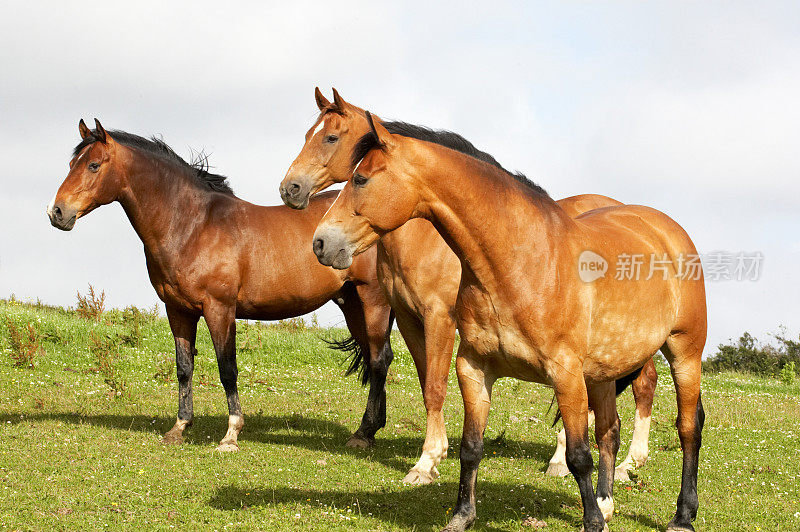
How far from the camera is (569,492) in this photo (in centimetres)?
761

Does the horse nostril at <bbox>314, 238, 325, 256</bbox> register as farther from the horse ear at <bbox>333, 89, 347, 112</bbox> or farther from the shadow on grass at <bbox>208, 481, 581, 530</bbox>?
the horse ear at <bbox>333, 89, 347, 112</bbox>

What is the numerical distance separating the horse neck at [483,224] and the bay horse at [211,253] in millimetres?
4650

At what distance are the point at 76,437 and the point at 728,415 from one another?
10137 mm

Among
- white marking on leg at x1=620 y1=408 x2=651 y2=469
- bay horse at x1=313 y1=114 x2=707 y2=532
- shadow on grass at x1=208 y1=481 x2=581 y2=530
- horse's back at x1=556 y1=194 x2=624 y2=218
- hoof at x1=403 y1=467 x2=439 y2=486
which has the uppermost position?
horse's back at x1=556 y1=194 x2=624 y2=218

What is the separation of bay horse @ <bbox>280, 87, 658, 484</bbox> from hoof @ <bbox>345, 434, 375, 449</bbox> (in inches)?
69.4

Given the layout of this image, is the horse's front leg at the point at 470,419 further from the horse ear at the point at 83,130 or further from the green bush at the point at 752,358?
the green bush at the point at 752,358

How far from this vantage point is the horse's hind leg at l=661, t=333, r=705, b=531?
636 centimetres

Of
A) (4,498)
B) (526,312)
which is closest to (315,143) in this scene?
(526,312)

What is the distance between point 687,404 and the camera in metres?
6.47

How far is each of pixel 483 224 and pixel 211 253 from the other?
494 cm

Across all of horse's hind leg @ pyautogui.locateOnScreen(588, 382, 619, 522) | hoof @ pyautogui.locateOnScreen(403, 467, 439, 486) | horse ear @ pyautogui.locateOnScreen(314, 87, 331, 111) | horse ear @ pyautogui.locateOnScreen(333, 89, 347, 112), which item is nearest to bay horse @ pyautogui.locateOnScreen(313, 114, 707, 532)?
horse's hind leg @ pyautogui.locateOnScreen(588, 382, 619, 522)

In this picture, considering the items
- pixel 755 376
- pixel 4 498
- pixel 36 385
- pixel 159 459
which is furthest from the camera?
pixel 755 376

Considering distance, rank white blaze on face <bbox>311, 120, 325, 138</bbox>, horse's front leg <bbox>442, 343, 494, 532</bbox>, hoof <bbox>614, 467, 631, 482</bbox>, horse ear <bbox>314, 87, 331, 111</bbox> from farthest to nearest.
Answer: hoof <bbox>614, 467, 631, 482</bbox> → horse ear <bbox>314, 87, 331, 111</bbox> → white blaze on face <bbox>311, 120, 325, 138</bbox> → horse's front leg <bbox>442, 343, 494, 532</bbox>

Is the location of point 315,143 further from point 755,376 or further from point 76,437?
point 755,376
